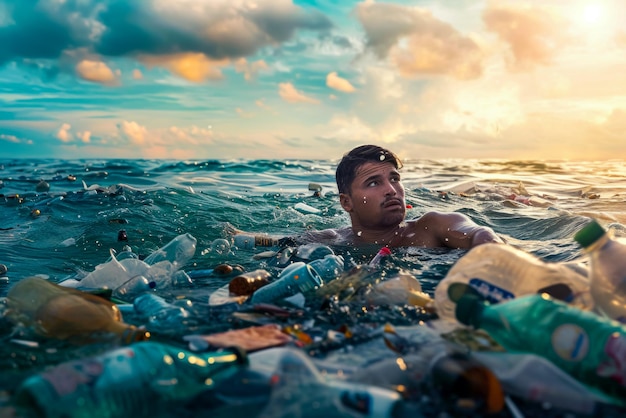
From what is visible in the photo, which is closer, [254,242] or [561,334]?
[561,334]

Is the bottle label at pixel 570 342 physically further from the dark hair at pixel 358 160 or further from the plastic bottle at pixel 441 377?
the dark hair at pixel 358 160

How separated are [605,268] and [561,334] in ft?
2.18

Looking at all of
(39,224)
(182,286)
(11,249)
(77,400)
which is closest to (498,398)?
(77,400)

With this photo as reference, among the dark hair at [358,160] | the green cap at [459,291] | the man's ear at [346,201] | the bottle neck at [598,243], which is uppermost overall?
the dark hair at [358,160]

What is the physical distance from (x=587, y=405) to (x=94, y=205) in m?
8.86

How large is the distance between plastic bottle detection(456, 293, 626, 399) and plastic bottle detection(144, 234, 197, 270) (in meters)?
3.35

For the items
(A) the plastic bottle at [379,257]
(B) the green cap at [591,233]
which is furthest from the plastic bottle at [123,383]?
(A) the plastic bottle at [379,257]

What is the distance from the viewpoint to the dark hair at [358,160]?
17.6 ft

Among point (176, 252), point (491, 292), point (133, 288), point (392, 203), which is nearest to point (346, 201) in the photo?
point (392, 203)

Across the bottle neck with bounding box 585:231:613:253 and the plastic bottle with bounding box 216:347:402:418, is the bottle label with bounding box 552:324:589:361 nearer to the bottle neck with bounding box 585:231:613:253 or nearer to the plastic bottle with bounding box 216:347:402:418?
the bottle neck with bounding box 585:231:613:253

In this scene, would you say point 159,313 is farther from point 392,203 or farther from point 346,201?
point 346,201

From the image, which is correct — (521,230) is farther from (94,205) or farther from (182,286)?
(94,205)

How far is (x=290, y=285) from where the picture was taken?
128 inches

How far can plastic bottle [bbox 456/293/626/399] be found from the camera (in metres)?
1.81
